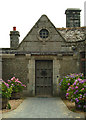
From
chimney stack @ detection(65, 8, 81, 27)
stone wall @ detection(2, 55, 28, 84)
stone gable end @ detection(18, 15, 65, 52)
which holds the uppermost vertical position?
chimney stack @ detection(65, 8, 81, 27)

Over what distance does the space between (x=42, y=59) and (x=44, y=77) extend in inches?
46.4

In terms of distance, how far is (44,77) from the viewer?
9992 mm

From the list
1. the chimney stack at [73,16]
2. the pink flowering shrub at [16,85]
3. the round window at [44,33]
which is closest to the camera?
the pink flowering shrub at [16,85]

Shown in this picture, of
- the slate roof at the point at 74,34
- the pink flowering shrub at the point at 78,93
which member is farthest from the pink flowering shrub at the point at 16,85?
the slate roof at the point at 74,34

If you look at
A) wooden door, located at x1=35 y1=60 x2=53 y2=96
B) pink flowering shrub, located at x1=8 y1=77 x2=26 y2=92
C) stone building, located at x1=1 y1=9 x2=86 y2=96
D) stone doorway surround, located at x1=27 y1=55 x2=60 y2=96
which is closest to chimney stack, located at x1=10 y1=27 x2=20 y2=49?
stone building, located at x1=1 y1=9 x2=86 y2=96

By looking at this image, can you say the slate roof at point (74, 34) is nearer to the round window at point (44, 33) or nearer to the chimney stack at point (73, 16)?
the chimney stack at point (73, 16)

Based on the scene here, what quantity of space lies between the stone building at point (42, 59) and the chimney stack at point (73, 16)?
2.45 m

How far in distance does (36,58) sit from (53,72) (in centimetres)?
139

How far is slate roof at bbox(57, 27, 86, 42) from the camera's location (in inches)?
401

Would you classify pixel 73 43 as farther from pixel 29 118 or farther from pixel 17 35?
pixel 29 118

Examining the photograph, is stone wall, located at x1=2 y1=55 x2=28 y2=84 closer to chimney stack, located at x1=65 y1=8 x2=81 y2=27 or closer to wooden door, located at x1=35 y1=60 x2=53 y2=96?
wooden door, located at x1=35 y1=60 x2=53 y2=96

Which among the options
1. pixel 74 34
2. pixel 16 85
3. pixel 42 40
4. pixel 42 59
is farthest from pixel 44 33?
pixel 16 85

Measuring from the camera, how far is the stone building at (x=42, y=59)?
9.74 metres

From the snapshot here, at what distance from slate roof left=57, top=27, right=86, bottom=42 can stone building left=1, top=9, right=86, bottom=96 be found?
24cm
